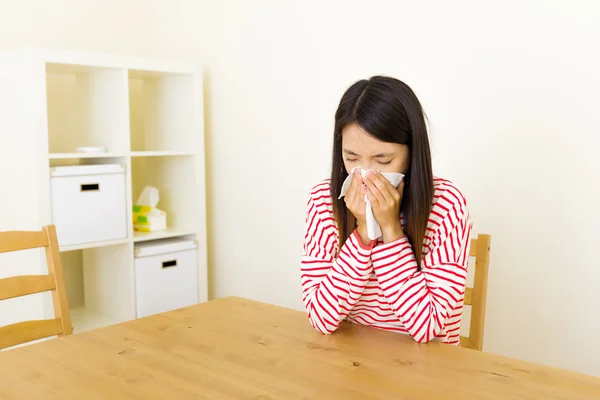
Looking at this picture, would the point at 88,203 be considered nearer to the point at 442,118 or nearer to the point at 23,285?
the point at 23,285

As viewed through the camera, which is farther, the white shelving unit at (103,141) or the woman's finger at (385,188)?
the white shelving unit at (103,141)

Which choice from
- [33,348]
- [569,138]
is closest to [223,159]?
[569,138]

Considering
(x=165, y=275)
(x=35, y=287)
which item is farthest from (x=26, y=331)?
(x=165, y=275)

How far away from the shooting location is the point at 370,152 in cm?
127

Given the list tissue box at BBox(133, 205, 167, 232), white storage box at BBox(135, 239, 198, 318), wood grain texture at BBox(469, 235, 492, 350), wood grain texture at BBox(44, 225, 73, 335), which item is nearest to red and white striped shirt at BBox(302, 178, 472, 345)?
wood grain texture at BBox(469, 235, 492, 350)

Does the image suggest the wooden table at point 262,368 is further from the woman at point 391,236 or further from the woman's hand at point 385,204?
the woman's hand at point 385,204

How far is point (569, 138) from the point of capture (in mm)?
1780

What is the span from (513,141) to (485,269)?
58cm

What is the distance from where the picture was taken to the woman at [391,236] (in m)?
1.23

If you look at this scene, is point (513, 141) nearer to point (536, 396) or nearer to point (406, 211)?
point (406, 211)

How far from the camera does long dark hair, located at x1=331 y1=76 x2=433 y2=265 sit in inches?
49.8

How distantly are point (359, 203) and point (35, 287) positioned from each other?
75 centimetres

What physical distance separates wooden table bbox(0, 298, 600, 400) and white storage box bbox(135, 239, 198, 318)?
4.28 feet

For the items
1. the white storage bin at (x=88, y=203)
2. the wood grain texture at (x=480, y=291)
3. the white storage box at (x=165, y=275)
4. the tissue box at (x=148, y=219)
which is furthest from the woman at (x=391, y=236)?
the tissue box at (x=148, y=219)
